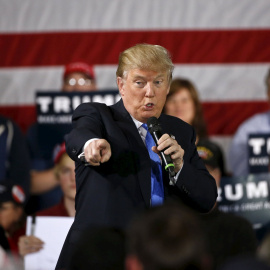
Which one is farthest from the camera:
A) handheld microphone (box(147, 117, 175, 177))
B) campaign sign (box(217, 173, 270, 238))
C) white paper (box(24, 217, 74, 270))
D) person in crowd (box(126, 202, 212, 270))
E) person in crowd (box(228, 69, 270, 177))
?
person in crowd (box(228, 69, 270, 177))

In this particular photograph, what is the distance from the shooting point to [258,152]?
147 inches

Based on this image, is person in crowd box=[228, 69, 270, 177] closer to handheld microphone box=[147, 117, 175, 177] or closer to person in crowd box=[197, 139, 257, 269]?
handheld microphone box=[147, 117, 175, 177]

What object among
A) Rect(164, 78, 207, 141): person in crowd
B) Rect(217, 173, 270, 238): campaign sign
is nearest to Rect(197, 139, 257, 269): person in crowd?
Rect(217, 173, 270, 238): campaign sign

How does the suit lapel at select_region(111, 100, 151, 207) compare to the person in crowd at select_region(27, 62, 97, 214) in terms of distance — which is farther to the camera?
the person in crowd at select_region(27, 62, 97, 214)

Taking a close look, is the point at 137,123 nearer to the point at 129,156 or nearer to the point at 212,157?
the point at 129,156

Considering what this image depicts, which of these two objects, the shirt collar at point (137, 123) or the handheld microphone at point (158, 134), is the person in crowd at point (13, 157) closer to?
the shirt collar at point (137, 123)

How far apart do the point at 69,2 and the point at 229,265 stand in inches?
151

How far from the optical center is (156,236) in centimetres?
123

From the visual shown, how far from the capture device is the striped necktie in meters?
2.01

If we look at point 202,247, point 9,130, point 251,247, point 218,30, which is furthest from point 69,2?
point 202,247

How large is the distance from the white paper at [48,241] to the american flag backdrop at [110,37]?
5.88 feet

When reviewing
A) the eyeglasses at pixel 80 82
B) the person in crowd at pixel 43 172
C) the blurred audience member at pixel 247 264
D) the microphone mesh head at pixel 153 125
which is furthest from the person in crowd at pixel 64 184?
the blurred audience member at pixel 247 264

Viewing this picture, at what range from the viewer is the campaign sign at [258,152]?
374cm

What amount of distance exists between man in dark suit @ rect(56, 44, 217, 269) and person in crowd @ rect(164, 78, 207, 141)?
1.91m
